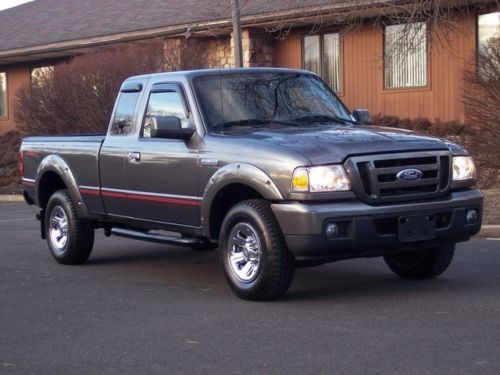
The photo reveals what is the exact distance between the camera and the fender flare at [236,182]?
7.41 metres

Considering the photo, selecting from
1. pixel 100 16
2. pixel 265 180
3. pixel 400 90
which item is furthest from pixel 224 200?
pixel 100 16

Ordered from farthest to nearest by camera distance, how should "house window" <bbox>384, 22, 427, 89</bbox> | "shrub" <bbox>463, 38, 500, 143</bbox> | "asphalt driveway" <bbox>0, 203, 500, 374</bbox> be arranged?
"house window" <bbox>384, 22, 427, 89</bbox> < "shrub" <bbox>463, 38, 500, 143</bbox> < "asphalt driveway" <bbox>0, 203, 500, 374</bbox>

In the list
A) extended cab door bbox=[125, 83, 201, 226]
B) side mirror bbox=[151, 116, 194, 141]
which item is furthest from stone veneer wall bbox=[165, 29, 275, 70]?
side mirror bbox=[151, 116, 194, 141]

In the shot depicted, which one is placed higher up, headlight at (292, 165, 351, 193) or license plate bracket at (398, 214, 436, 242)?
headlight at (292, 165, 351, 193)

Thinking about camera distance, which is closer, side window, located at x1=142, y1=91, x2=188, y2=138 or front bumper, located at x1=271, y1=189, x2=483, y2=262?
front bumper, located at x1=271, y1=189, x2=483, y2=262

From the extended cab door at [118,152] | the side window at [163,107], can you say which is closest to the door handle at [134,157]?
the extended cab door at [118,152]

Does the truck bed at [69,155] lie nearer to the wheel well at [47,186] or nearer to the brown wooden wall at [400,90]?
the wheel well at [47,186]

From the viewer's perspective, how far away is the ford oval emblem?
7.43 metres

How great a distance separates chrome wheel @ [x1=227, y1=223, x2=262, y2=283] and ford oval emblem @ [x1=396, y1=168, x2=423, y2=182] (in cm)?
123

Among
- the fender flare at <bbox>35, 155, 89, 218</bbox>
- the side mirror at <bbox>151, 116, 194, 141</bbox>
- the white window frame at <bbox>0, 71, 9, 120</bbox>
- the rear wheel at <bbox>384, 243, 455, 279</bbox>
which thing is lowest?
the rear wheel at <bbox>384, 243, 455, 279</bbox>

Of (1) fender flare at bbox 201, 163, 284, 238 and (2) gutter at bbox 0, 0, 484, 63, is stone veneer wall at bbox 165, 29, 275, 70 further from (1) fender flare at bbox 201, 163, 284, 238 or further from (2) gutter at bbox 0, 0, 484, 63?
(1) fender flare at bbox 201, 163, 284, 238

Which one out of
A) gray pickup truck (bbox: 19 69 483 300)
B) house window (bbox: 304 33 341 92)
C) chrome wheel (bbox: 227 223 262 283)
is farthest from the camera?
house window (bbox: 304 33 341 92)

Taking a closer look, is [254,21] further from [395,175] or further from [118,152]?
[395,175]

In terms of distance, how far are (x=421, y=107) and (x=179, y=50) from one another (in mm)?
5595
